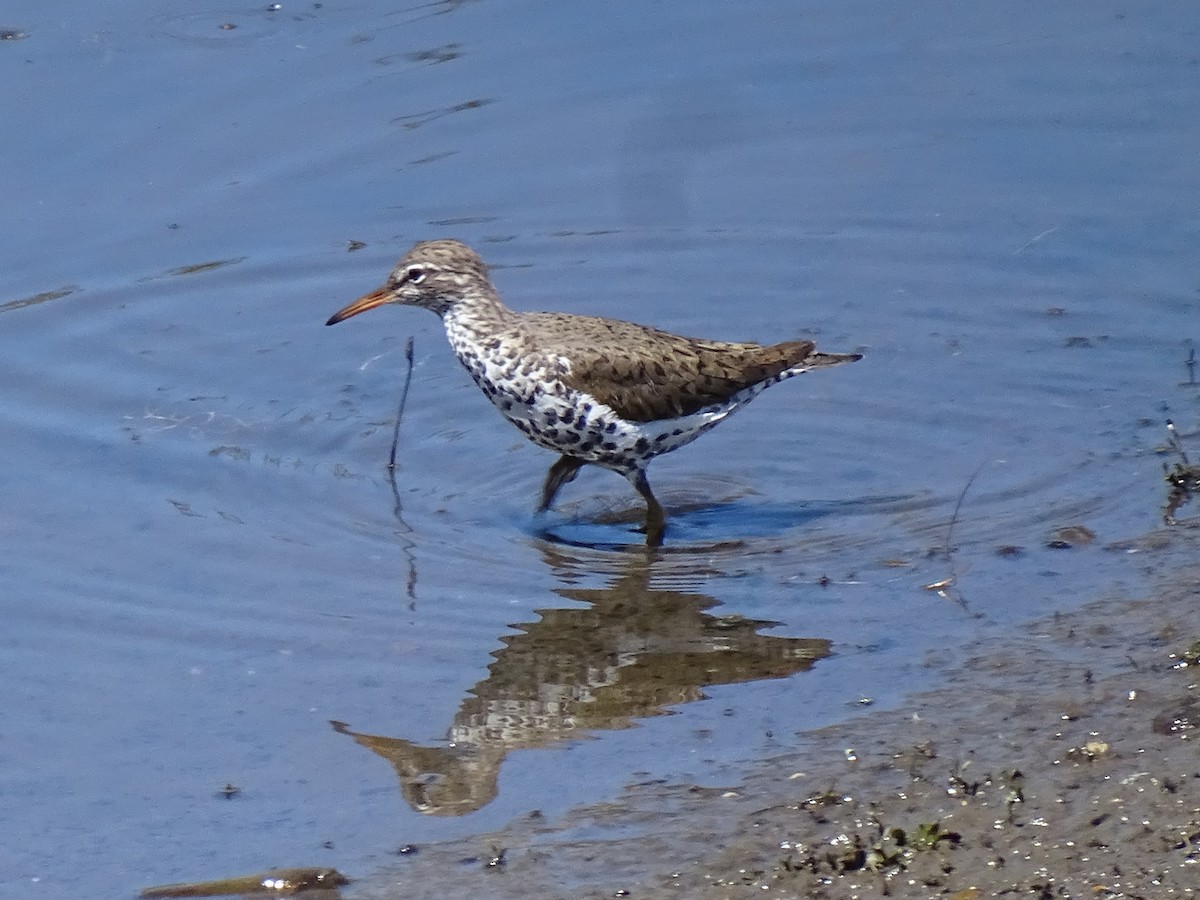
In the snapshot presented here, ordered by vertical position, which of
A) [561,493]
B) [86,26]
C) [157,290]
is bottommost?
[561,493]

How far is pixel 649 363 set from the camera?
9117mm

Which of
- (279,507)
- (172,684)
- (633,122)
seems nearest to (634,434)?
(279,507)

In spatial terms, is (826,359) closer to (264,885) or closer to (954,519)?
(954,519)

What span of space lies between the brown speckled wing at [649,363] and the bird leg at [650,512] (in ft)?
1.03

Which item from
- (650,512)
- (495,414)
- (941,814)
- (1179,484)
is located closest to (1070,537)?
(1179,484)

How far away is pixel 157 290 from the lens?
11445 mm

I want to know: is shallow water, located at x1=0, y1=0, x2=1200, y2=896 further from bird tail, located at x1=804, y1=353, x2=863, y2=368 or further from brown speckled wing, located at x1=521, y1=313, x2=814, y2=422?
brown speckled wing, located at x1=521, y1=313, x2=814, y2=422

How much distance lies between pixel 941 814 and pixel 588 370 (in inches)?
147

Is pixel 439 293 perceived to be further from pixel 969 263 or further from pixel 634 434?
pixel 969 263

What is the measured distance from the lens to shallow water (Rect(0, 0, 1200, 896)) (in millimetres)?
6828

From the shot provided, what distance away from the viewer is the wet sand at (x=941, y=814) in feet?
17.3

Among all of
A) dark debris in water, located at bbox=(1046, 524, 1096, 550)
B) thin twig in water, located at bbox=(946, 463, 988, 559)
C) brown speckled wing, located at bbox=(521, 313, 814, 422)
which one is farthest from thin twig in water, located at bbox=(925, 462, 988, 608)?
brown speckled wing, located at bbox=(521, 313, 814, 422)

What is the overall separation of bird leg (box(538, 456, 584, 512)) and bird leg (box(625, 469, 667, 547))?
0.94ft

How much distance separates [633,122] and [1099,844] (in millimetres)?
8573
